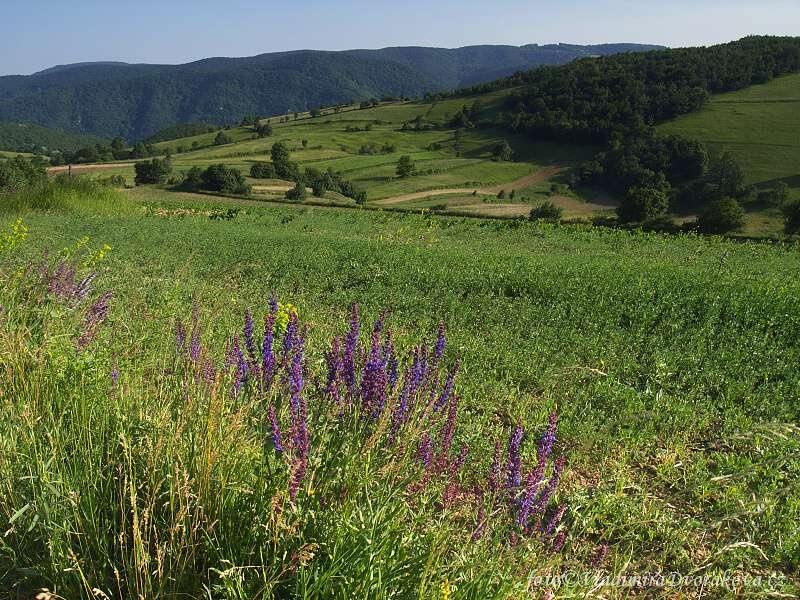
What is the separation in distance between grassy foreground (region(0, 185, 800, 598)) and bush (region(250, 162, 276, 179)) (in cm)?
6819

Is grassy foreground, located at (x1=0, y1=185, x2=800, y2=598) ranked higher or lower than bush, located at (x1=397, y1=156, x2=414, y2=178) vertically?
lower

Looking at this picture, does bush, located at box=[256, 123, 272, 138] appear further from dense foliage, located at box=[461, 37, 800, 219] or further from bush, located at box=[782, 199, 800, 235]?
bush, located at box=[782, 199, 800, 235]

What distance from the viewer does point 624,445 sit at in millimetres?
5309

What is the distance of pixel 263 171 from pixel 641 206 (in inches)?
1991

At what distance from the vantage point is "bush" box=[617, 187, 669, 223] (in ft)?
161

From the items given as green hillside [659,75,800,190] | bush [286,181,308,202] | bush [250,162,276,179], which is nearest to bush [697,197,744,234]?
bush [286,181,308,202]

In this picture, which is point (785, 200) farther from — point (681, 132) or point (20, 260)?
point (20, 260)

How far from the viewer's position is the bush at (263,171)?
77.6 meters

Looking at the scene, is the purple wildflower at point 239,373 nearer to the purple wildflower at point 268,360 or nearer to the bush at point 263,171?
the purple wildflower at point 268,360

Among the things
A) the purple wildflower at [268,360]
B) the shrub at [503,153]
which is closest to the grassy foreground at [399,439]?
the purple wildflower at [268,360]

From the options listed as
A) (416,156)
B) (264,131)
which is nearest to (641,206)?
(416,156)

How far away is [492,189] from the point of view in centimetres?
8356

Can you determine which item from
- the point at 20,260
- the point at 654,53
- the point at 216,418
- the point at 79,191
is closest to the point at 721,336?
the point at 216,418

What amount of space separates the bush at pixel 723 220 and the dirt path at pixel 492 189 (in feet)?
112
